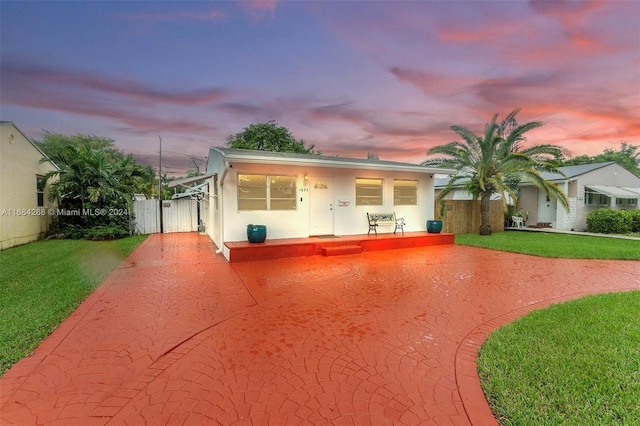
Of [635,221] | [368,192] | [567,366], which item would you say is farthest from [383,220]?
[635,221]

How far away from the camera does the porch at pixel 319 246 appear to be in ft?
27.6

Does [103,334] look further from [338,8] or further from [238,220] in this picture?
[338,8]

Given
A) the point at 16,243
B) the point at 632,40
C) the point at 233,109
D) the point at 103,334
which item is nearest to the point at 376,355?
the point at 103,334

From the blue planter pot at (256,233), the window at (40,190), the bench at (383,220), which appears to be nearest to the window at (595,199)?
the bench at (383,220)

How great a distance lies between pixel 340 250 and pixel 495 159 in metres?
9.86

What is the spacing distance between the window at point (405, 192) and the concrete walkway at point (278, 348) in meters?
5.66

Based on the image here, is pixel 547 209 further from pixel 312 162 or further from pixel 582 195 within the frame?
pixel 312 162

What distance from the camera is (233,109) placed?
18.1 meters

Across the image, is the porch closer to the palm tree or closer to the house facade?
the palm tree

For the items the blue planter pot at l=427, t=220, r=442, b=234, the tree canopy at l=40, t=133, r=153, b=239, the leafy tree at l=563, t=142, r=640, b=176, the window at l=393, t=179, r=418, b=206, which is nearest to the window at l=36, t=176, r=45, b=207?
the tree canopy at l=40, t=133, r=153, b=239

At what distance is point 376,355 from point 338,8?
31.8 feet

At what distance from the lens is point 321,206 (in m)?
10.7

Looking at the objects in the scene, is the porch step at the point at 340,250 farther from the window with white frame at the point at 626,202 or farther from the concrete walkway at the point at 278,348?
the window with white frame at the point at 626,202

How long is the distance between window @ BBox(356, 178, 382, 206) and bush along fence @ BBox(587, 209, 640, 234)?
42.9 feet
